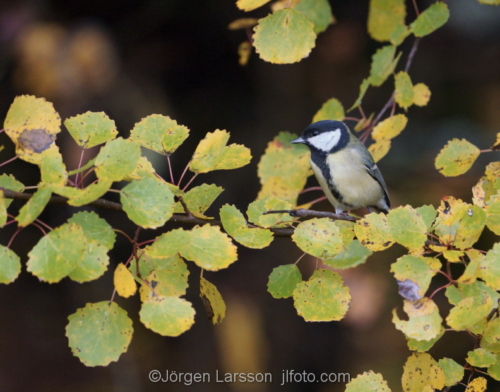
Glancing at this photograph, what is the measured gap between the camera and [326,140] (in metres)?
1.83

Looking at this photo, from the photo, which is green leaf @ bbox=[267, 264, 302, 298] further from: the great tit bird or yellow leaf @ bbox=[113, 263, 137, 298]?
the great tit bird

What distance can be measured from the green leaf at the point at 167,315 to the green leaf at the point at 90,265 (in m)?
0.08

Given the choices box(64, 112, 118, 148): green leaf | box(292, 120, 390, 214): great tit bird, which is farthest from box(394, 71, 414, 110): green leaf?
box(64, 112, 118, 148): green leaf

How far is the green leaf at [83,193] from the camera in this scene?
700 millimetres

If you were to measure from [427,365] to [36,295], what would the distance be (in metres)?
2.27

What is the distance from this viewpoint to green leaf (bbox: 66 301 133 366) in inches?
31.0

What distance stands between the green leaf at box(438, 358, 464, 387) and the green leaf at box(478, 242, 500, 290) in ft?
0.71

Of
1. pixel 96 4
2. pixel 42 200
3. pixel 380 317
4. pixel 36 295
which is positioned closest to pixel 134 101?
pixel 96 4

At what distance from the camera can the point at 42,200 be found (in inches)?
27.7

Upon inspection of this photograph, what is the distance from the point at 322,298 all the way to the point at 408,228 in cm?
18

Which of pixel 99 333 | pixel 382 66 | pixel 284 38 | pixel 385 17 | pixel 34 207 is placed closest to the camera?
pixel 34 207

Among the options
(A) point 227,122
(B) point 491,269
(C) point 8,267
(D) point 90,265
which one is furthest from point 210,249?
(A) point 227,122

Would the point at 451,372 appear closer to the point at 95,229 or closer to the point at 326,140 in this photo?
the point at 95,229

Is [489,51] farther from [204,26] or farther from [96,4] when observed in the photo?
[96,4]
